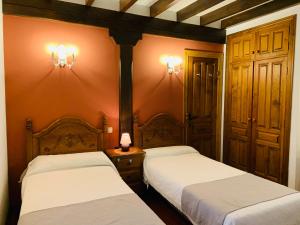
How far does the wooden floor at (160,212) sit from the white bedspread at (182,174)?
0.30 m

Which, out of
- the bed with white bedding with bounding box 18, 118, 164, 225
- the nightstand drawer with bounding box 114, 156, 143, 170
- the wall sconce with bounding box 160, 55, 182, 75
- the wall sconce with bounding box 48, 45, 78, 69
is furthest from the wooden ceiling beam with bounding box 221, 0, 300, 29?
the bed with white bedding with bounding box 18, 118, 164, 225

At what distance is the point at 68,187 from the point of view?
2.15 m

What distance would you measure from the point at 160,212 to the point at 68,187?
1.21 m

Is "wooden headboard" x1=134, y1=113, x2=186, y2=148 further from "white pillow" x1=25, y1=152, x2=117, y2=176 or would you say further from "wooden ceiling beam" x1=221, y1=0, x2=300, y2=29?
"wooden ceiling beam" x1=221, y1=0, x2=300, y2=29

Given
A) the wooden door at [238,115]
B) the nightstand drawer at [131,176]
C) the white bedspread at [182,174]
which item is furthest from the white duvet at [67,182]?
the wooden door at [238,115]

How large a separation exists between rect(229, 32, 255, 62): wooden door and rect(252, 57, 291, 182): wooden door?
24cm

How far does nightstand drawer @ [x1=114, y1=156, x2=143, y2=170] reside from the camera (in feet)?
9.90

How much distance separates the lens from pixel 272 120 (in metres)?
3.34

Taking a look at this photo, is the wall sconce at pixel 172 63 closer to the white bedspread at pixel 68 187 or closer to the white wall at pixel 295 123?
the white wall at pixel 295 123

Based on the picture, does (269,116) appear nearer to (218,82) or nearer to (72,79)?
(218,82)

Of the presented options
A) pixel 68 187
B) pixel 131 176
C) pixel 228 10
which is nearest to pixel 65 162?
pixel 68 187

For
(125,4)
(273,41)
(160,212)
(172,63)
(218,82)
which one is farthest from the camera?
(218,82)

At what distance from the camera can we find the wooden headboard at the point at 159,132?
3.46 metres

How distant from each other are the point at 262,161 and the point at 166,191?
70.0 inches
